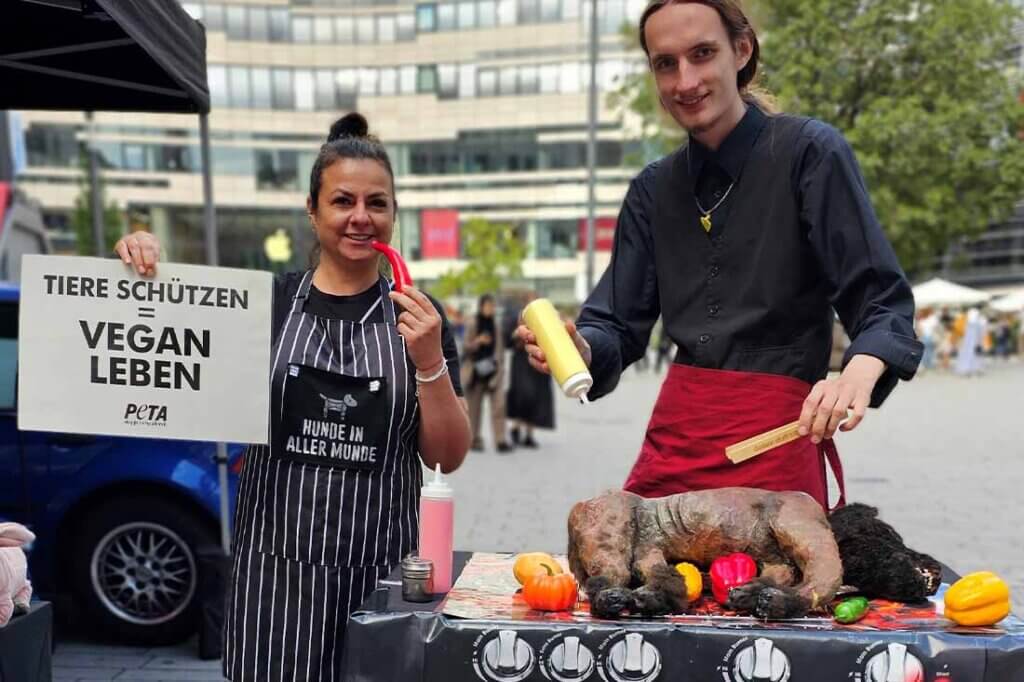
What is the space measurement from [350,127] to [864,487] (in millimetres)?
7220

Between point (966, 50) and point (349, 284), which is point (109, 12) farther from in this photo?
point (966, 50)

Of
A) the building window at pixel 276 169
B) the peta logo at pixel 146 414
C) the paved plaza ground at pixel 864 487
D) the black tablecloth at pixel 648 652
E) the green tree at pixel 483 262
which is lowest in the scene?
the paved plaza ground at pixel 864 487

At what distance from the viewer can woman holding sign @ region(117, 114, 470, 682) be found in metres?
2.10

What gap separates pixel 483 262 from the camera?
154 feet

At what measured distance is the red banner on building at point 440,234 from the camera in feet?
180

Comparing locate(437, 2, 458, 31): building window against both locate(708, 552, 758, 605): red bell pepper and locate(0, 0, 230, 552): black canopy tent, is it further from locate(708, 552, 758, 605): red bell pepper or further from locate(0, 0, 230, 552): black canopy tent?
locate(708, 552, 758, 605): red bell pepper

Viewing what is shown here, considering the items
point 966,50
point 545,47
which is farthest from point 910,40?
point 545,47

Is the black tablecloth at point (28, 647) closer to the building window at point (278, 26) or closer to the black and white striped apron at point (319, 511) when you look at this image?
the black and white striped apron at point (319, 511)

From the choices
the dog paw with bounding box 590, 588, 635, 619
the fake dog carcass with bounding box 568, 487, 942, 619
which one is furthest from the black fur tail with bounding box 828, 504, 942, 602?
the dog paw with bounding box 590, 588, 635, 619

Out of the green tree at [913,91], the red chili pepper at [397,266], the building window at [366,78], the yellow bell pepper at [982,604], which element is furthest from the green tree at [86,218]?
the yellow bell pepper at [982,604]

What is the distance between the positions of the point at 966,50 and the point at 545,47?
3659 cm

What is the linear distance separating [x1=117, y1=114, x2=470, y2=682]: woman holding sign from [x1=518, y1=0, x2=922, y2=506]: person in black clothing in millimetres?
501

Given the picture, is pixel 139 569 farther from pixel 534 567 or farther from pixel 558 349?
pixel 558 349

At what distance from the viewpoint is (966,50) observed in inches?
804
